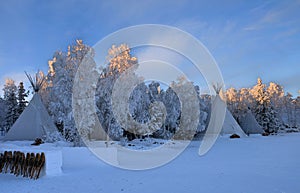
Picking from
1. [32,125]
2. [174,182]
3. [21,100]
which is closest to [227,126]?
[32,125]

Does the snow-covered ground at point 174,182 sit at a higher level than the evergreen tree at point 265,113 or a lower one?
lower

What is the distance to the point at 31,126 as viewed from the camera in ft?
58.3

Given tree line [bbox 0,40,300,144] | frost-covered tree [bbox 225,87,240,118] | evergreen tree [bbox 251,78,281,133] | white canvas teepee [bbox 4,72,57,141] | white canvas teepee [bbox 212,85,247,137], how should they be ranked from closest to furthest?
tree line [bbox 0,40,300,144] < white canvas teepee [bbox 4,72,57,141] < white canvas teepee [bbox 212,85,247,137] < evergreen tree [bbox 251,78,281,133] < frost-covered tree [bbox 225,87,240,118]

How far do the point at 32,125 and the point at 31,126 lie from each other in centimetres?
9

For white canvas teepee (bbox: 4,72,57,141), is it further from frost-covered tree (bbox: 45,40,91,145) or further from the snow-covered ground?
the snow-covered ground

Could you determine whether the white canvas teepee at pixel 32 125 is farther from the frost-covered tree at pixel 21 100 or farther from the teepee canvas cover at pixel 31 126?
the frost-covered tree at pixel 21 100

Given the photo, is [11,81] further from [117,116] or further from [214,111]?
[214,111]

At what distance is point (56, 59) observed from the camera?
15273mm

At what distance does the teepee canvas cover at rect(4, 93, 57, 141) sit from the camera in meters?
17.6

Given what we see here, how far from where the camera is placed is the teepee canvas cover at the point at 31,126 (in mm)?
17562

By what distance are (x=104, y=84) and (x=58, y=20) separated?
5898 mm

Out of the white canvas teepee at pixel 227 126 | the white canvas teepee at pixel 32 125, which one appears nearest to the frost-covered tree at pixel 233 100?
the white canvas teepee at pixel 227 126

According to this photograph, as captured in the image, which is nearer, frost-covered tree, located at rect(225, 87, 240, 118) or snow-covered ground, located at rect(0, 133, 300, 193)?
snow-covered ground, located at rect(0, 133, 300, 193)

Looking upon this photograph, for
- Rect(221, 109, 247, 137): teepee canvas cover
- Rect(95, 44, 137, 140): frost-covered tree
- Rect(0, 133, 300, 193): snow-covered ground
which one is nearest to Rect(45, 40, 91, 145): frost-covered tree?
Rect(95, 44, 137, 140): frost-covered tree
